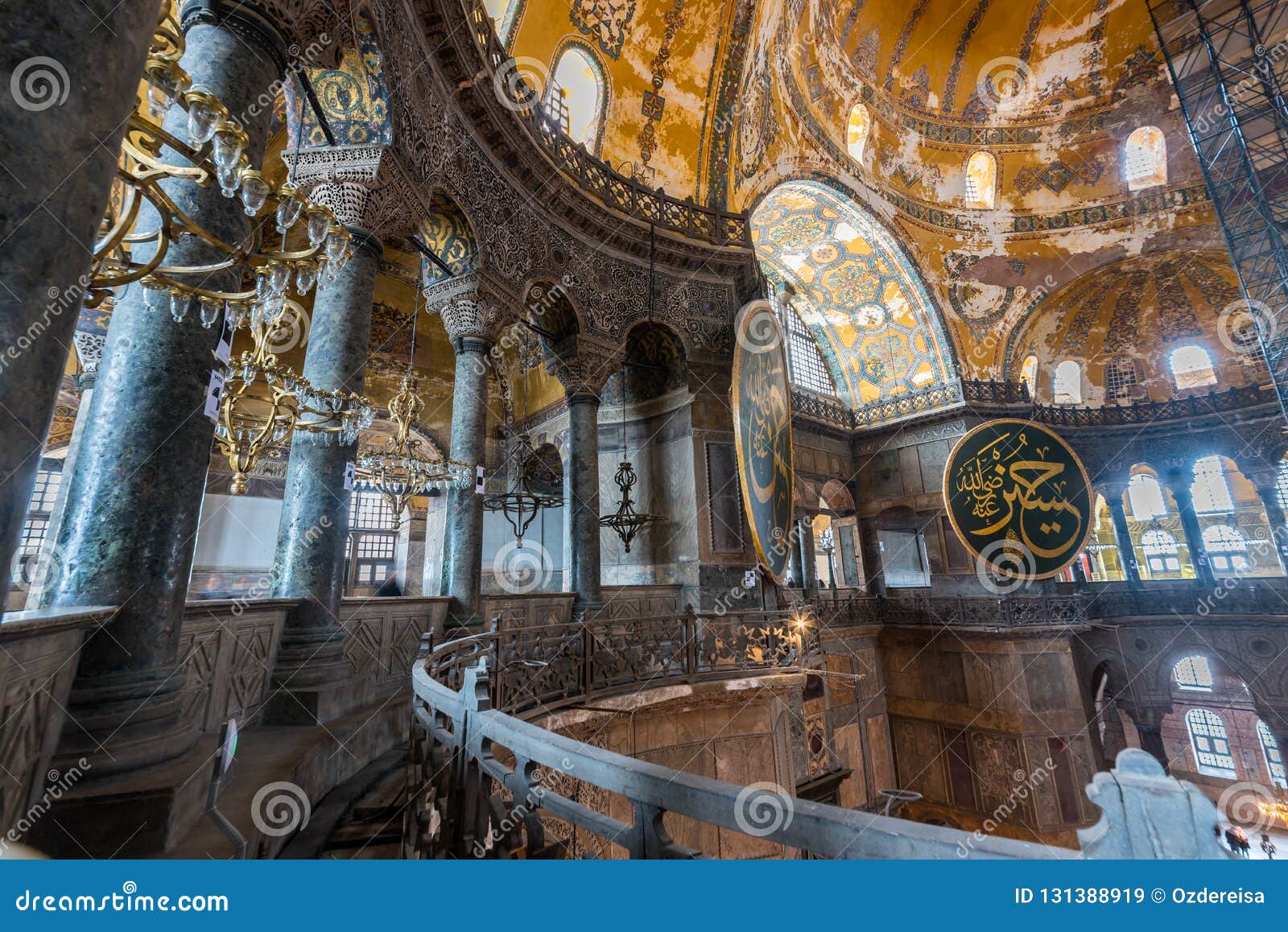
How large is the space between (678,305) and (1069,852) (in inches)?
333

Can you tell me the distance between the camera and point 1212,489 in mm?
15773

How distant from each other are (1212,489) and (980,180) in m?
11.5

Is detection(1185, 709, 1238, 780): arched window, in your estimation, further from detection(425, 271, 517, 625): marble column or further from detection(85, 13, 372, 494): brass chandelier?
detection(85, 13, 372, 494): brass chandelier

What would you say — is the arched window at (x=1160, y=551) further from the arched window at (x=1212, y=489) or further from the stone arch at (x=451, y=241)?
the stone arch at (x=451, y=241)

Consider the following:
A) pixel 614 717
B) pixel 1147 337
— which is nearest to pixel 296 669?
pixel 614 717

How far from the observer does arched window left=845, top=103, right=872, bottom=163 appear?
1238 centimetres

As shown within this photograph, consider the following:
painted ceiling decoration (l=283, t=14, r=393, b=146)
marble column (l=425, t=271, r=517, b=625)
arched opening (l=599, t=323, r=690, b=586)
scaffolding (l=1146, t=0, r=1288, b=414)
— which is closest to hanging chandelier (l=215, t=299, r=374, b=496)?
painted ceiling decoration (l=283, t=14, r=393, b=146)

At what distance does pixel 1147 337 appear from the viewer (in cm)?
1395

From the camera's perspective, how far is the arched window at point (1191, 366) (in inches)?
531

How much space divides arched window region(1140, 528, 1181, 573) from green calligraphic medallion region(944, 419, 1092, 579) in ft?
33.1

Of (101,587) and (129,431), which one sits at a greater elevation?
(129,431)

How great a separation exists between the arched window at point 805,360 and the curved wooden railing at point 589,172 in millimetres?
4868

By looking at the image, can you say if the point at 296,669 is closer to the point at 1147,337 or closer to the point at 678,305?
the point at 678,305

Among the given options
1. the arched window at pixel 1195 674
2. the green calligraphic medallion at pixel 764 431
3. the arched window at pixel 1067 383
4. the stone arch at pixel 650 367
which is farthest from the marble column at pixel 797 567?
the arched window at pixel 1195 674
